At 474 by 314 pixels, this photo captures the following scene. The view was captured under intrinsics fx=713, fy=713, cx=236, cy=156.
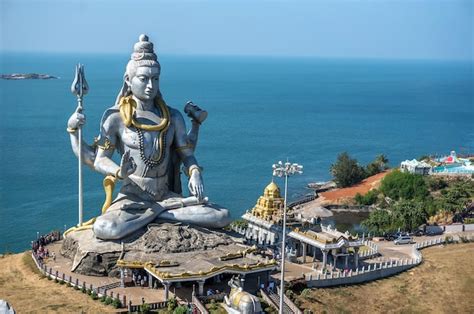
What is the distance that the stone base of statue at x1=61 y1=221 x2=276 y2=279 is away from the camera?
27.9 metres

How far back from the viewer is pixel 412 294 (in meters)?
31.0

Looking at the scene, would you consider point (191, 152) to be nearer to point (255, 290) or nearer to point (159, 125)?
point (159, 125)

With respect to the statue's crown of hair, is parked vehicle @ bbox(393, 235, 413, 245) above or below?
below

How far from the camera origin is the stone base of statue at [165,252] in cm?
2794

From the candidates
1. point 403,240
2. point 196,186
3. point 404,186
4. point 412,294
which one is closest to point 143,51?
point 196,186

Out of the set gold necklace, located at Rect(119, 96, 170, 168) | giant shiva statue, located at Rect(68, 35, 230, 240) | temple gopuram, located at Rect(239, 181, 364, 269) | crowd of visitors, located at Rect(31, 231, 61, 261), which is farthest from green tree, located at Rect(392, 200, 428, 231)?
crowd of visitors, located at Rect(31, 231, 61, 261)

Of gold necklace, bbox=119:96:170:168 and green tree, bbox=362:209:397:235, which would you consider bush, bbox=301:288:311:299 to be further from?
green tree, bbox=362:209:397:235

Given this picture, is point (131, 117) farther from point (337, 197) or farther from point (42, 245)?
point (337, 197)

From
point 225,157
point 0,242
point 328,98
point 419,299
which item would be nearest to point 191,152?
point 419,299

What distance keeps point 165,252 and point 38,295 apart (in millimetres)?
5196

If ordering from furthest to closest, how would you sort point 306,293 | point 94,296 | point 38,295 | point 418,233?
point 418,233
point 306,293
point 38,295
point 94,296

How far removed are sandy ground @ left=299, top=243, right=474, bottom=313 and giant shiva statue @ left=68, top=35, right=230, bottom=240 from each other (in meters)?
5.75

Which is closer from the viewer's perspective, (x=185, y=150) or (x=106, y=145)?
(x=106, y=145)

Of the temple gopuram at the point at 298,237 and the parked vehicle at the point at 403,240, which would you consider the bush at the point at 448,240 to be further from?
the temple gopuram at the point at 298,237
